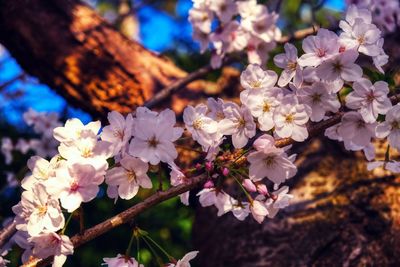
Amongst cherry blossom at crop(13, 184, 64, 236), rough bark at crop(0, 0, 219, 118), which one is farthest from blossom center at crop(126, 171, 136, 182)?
rough bark at crop(0, 0, 219, 118)

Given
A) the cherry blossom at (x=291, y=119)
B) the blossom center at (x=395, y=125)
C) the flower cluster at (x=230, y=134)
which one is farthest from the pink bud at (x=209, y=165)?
the blossom center at (x=395, y=125)

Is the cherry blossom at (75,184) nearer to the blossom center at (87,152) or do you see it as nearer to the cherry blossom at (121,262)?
the blossom center at (87,152)

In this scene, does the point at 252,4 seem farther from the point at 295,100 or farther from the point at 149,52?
the point at 295,100

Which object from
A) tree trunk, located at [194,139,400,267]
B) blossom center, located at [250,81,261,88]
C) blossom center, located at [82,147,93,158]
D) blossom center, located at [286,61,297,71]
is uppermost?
blossom center, located at [82,147,93,158]

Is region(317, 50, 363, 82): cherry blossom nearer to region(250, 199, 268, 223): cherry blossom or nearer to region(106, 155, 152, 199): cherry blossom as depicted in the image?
region(250, 199, 268, 223): cherry blossom

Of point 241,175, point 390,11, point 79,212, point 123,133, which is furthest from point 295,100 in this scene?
point 390,11
